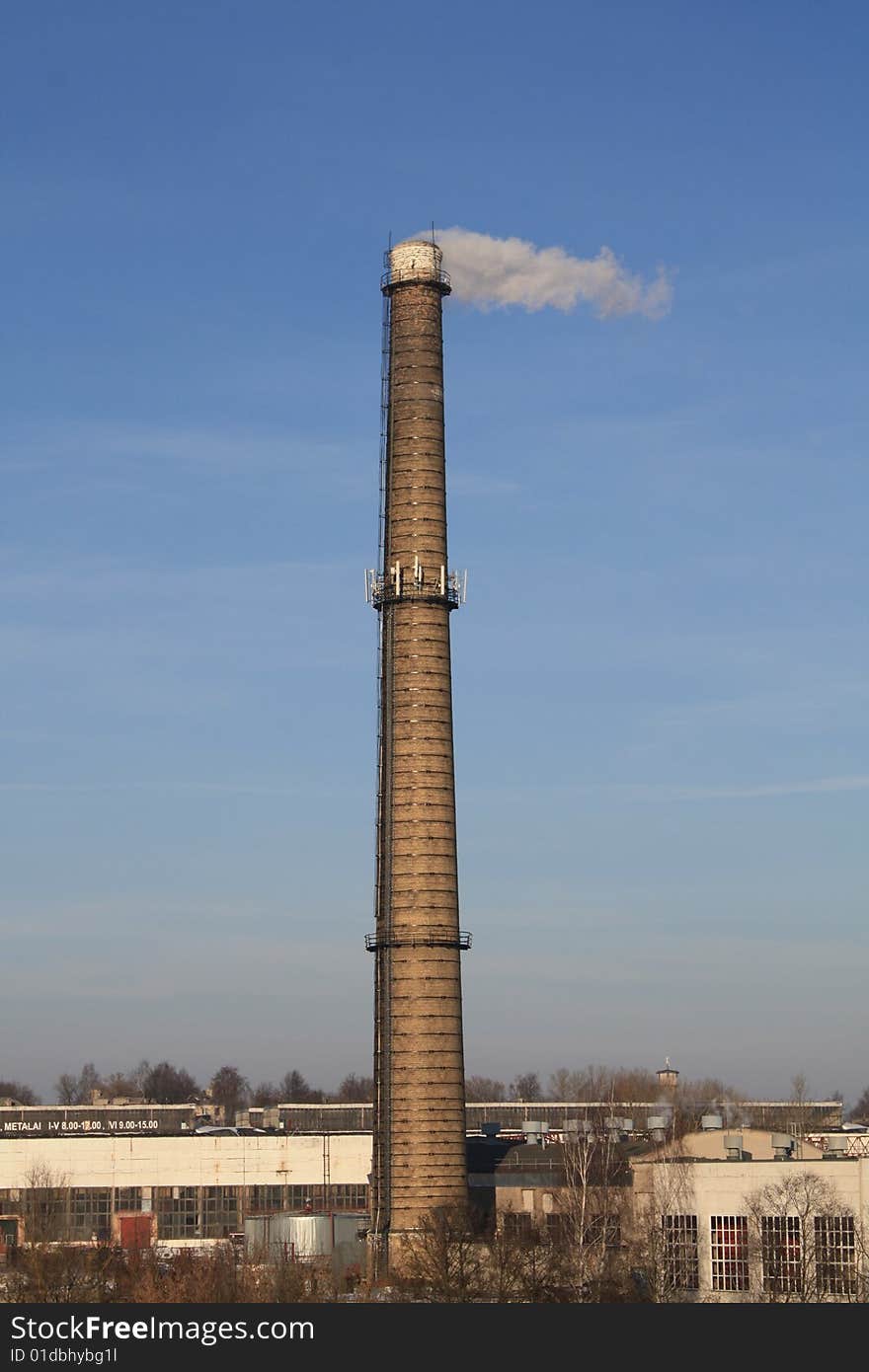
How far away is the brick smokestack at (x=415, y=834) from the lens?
2741 inches

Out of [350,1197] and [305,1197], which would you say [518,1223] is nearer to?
[350,1197]

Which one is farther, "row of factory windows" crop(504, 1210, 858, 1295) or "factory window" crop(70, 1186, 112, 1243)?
"factory window" crop(70, 1186, 112, 1243)

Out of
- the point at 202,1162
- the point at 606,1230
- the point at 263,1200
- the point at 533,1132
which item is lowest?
the point at 606,1230

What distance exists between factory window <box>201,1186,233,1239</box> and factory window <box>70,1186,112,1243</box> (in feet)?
14.5

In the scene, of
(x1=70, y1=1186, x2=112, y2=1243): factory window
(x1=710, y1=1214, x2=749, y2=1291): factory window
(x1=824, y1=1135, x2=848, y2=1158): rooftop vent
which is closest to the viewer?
(x1=710, y1=1214, x2=749, y2=1291): factory window

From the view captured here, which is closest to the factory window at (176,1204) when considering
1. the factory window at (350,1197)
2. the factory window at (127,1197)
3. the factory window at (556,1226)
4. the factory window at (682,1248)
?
the factory window at (127,1197)

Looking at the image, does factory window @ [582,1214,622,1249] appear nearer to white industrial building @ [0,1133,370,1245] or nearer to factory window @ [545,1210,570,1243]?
factory window @ [545,1210,570,1243]

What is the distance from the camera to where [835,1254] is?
61.1 m

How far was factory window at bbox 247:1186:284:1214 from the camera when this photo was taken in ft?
289

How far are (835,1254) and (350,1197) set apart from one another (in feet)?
105

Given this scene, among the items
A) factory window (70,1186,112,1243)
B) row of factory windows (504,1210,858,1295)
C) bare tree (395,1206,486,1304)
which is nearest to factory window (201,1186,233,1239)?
factory window (70,1186,112,1243)

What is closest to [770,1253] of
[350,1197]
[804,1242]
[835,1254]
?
[804,1242]

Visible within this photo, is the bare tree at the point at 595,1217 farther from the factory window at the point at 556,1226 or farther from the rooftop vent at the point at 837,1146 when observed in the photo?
the rooftop vent at the point at 837,1146

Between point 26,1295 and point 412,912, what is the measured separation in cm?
1930
